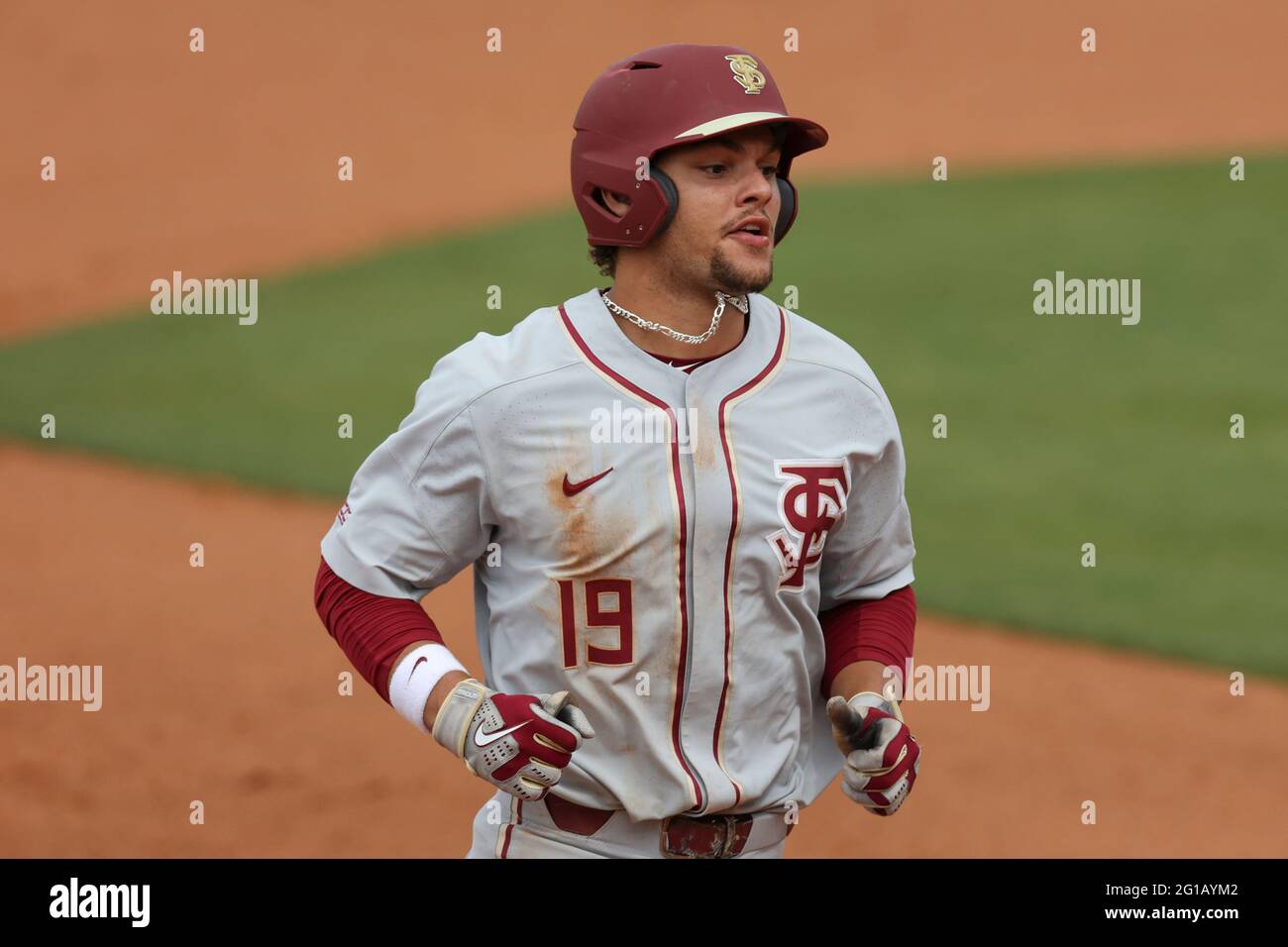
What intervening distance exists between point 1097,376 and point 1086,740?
218 inches

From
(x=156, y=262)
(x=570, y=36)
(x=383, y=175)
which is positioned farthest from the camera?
(x=570, y=36)

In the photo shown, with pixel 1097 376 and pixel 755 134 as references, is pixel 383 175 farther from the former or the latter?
pixel 755 134

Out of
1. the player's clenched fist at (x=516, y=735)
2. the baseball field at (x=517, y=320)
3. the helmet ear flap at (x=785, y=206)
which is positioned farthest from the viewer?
the baseball field at (x=517, y=320)

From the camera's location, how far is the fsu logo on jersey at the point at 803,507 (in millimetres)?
3572

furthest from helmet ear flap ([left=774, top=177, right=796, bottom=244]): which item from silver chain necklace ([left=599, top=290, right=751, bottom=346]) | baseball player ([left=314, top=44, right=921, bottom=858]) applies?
silver chain necklace ([left=599, top=290, right=751, bottom=346])

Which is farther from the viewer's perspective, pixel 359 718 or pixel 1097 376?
pixel 1097 376

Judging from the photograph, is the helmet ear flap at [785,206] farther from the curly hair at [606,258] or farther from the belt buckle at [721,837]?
the belt buckle at [721,837]

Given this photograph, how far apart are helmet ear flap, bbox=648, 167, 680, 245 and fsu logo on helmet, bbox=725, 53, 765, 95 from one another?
0.22 m

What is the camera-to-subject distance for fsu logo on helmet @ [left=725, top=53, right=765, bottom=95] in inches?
140

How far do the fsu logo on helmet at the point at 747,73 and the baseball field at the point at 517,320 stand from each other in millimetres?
3875

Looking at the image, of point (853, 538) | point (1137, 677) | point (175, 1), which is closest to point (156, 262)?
point (175, 1)

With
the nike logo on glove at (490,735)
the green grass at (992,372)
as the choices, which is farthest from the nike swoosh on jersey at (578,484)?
the green grass at (992,372)

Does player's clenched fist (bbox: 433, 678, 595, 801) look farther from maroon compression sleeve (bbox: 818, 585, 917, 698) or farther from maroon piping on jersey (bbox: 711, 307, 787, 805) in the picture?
maroon compression sleeve (bbox: 818, 585, 917, 698)
